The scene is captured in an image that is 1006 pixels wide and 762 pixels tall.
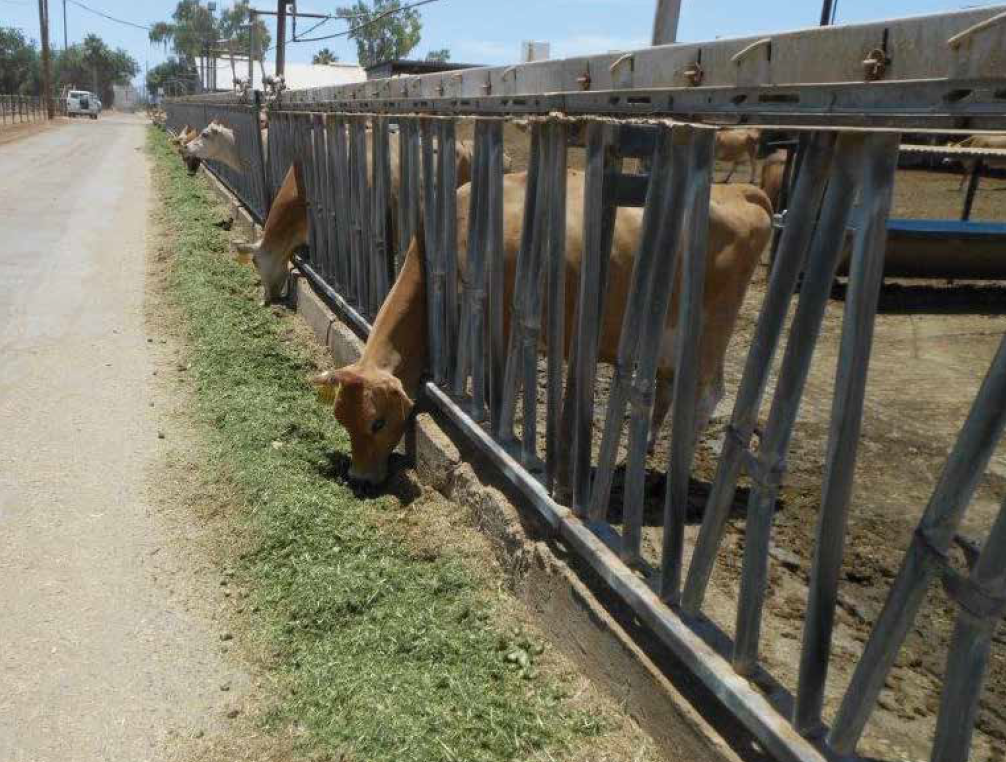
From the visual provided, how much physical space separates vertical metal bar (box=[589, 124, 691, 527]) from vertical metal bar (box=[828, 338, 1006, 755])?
1.11m

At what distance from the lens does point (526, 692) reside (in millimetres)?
3045

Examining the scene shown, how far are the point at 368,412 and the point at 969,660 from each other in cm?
331

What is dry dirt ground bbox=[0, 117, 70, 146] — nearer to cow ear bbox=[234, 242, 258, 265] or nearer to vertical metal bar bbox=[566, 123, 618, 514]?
cow ear bbox=[234, 242, 258, 265]

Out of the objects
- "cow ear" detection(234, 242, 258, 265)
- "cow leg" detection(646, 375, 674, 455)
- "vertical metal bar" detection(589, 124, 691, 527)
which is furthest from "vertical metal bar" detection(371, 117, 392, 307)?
"vertical metal bar" detection(589, 124, 691, 527)

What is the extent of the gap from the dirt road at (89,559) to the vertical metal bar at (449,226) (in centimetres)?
184

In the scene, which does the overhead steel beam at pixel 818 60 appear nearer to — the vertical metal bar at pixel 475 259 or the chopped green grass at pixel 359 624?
the vertical metal bar at pixel 475 259

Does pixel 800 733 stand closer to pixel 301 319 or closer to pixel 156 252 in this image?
pixel 301 319

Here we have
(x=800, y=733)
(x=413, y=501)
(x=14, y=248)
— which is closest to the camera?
(x=800, y=733)

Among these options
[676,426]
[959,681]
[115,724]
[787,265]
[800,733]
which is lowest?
[115,724]

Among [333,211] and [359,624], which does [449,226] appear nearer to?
[359,624]

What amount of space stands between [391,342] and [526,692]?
2582 millimetres

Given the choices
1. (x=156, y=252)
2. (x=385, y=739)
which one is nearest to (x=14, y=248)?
(x=156, y=252)

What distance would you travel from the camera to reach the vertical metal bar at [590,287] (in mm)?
3227

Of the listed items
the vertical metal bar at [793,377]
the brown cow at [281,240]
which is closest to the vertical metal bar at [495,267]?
the vertical metal bar at [793,377]
